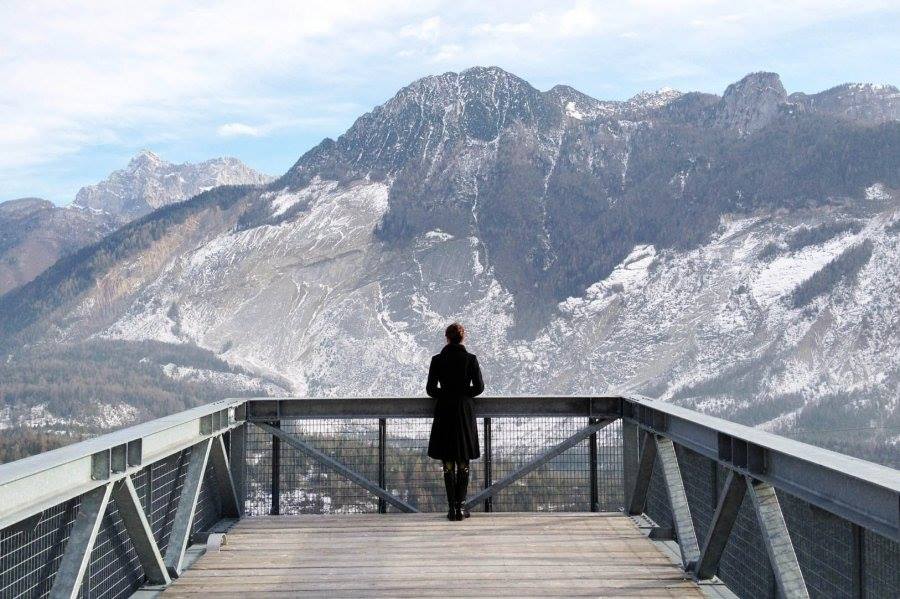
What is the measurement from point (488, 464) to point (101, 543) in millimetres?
4154

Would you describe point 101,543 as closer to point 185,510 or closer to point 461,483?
point 185,510

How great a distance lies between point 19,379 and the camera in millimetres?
185375

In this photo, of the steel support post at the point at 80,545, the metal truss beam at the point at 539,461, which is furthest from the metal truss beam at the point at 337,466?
the steel support post at the point at 80,545

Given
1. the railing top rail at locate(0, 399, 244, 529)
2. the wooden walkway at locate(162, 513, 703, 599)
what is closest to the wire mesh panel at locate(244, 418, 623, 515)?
the wooden walkway at locate(162, 513, 703, 599)

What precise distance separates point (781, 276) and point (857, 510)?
7775 inches

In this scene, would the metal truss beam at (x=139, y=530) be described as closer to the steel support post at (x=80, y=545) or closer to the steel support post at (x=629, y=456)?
the steel support post at (x=80, y=545)

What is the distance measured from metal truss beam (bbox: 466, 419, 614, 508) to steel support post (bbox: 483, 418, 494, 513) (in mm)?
209

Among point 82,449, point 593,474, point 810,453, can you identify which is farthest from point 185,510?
point 810,453

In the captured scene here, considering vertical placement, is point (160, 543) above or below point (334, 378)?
above

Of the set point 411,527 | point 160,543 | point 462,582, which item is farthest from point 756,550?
point 160,543

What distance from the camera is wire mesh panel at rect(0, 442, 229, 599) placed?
4113 mm

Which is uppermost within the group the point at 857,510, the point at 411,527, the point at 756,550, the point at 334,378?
the point at 857,510

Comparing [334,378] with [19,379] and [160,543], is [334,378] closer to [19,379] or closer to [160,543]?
[19,379]

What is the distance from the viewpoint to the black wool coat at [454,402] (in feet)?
25.3
